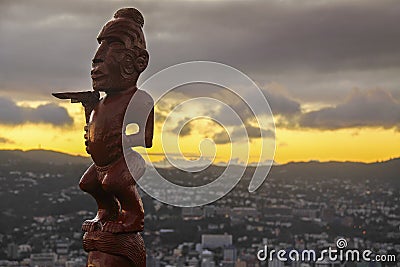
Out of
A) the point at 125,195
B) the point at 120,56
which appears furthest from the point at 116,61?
the point at 125,195

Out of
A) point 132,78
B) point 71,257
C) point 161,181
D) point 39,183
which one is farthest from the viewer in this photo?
point 39,183

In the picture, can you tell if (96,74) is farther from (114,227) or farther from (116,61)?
(114,227)

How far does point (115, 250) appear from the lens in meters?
3.04

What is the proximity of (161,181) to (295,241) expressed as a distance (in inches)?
162

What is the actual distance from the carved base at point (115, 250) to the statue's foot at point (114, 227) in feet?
0.06

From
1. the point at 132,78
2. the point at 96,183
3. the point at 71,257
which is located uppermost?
the point at 132,78

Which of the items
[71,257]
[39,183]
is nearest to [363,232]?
[71,257]

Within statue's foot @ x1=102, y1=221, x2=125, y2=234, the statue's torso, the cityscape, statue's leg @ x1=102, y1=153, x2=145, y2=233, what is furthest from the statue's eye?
the cityscape

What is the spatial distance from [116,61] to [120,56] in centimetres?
3

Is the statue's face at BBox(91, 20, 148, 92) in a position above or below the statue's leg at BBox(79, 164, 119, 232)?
above

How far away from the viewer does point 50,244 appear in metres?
7.54

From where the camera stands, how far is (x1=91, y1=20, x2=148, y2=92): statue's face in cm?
311

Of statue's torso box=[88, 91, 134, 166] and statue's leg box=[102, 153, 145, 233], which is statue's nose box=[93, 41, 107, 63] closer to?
statue's torso box=[88, 91, 134, 166]

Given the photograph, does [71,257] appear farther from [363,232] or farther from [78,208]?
[363,232]
